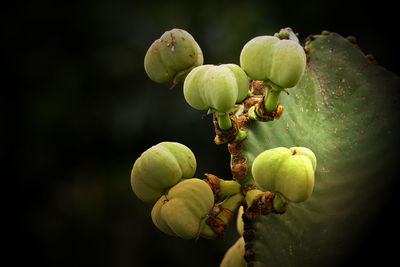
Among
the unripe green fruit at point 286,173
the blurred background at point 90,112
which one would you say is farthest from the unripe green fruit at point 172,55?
the blurred background at point 90,112

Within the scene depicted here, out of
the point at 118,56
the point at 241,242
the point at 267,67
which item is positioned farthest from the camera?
the point at 118,56

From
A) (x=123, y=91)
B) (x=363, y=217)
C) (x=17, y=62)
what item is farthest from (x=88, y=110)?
(x=363, y=217)

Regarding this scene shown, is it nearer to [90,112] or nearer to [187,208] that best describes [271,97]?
[187,208]

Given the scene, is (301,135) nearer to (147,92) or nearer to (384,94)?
(384,94)

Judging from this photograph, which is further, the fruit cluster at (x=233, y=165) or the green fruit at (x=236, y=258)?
the green fruit at (x=236, y=258)

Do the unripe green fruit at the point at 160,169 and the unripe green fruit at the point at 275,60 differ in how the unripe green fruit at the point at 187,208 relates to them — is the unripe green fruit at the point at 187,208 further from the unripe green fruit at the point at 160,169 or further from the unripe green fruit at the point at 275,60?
the unripe green fruit at the point at 275,60

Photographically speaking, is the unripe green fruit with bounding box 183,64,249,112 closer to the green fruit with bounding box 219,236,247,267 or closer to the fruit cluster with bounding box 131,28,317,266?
the fruit cluster with bounding box 131,28,317,266
